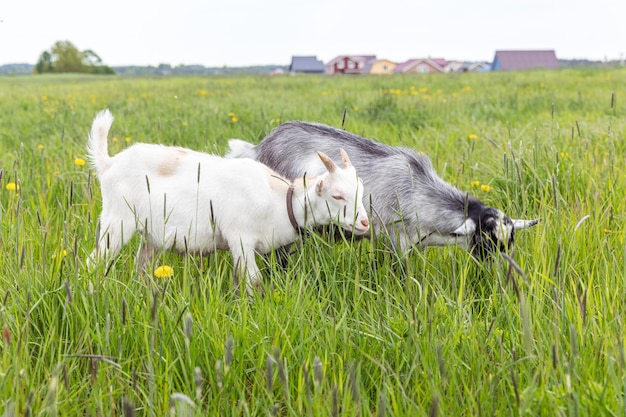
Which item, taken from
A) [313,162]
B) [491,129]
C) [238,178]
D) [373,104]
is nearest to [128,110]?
[373,104]

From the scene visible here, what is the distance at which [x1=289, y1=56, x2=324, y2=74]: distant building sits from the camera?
110 m

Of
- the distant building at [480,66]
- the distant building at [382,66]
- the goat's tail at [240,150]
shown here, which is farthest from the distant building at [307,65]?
the goat's tail at [240,150]

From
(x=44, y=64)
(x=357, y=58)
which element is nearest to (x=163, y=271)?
(x=44, y=64)

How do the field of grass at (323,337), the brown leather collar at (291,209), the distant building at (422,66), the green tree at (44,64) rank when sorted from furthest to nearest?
the distant building at (422,66)
the green tree at (44,64)
the brown leather collar at (291,209)
the field of grass at (323,337)

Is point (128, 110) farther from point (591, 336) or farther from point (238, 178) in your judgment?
point (591, 336)

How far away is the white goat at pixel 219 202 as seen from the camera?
3.19 m

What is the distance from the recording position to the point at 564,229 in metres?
3.38

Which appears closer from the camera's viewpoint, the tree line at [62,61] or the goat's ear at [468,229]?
the goat's ear at [468,229]

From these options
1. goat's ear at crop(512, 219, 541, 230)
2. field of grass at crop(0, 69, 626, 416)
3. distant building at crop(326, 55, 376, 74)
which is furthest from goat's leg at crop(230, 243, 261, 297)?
distant building at crop(326, 55, 376, 74)

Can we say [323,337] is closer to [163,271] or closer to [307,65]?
[163,271]

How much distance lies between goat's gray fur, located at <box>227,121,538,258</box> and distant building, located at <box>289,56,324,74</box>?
107m

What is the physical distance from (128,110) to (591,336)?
31.2 ft

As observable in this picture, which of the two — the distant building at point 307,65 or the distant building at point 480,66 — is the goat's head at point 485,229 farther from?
the distant building at point 480,66

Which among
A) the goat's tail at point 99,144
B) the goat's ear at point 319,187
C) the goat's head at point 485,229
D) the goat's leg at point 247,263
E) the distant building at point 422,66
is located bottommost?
the goat's leg at point 247,263
